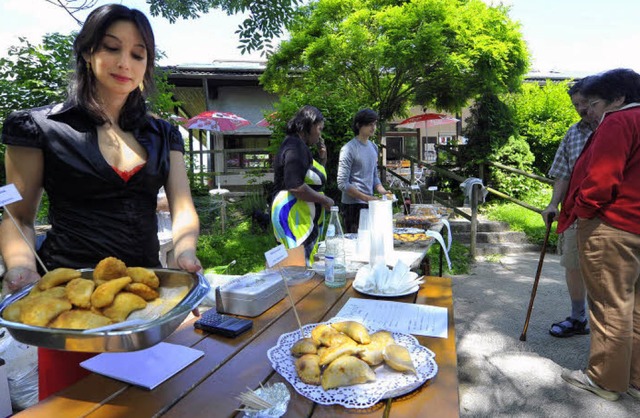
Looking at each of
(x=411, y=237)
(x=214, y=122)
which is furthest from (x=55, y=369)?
(x=214, y=122)

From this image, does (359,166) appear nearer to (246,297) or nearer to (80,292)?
A: (246,297)

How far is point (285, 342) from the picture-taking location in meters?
1.28

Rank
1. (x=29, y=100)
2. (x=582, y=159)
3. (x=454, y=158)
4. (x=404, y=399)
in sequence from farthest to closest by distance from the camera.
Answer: (x=454, y=158)
(x=29, y=100)
(x=582, y=159)
(x=404, y=399)

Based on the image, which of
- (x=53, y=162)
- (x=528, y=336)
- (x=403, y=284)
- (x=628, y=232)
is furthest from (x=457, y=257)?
(x=53, y=162)

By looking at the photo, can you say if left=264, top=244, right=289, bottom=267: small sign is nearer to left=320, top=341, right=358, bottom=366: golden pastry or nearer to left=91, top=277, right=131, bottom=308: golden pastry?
left=320, top=341, right=358, bottom=366: golden pastry

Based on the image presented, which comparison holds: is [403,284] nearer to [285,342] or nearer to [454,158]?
[285,342]

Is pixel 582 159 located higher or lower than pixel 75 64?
lower

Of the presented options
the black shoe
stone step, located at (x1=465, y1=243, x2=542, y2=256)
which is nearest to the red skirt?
the black shoe

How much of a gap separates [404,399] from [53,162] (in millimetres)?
1234

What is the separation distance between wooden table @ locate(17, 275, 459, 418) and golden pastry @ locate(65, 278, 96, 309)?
0.26 m

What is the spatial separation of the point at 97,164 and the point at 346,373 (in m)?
0.99

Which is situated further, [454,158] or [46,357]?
[454,158]

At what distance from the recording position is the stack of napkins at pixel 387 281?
1794 millimetres

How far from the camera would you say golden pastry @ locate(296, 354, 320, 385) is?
1047 mm
